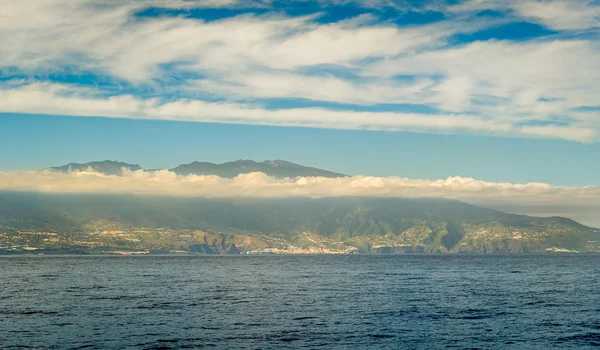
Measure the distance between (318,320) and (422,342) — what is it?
857 inches

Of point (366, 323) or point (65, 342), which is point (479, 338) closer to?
point (366, 323)

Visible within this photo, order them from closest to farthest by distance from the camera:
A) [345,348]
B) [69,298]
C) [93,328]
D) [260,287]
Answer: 1. [345,348]
2. [93,328]
3. [69,298]
4. [260,287]

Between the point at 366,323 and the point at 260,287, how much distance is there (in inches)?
2798

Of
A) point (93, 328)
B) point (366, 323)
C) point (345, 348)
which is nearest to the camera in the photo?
point (345, 348)

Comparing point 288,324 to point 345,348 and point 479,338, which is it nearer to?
point 345,348

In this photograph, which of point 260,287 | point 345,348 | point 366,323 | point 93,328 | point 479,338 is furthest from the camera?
point 260,287

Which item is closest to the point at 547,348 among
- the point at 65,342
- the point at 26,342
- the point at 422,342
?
the point at 422,342

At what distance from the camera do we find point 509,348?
235 feet

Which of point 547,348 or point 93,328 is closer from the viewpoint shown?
point 547,348

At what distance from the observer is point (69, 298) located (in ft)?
409

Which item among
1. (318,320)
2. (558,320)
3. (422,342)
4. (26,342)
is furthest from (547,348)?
(26,342)

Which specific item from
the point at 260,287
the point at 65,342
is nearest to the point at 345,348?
the point at 65,342

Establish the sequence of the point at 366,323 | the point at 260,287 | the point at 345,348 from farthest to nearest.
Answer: the point at 260,287, the point at 366,323, the point at 345,348

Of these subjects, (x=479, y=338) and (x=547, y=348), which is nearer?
(x=547, y=348)
